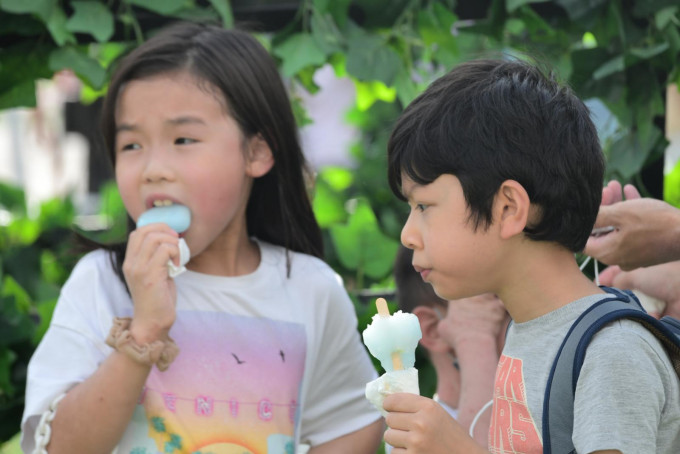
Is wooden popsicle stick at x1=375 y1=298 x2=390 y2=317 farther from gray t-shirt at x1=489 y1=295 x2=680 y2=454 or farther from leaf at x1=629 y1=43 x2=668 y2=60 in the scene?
leaf at x1=629 y1=43 x2=668 y2=60

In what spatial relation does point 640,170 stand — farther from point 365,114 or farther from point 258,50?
point 365,114

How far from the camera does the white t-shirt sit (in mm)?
1872

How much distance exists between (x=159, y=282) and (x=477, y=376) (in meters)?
0.74

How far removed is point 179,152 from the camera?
192 cm

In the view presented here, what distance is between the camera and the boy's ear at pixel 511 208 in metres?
1.42

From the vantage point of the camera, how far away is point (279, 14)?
2.62 m

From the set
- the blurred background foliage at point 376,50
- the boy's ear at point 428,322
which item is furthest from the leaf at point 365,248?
the boy's ear at point 428,322

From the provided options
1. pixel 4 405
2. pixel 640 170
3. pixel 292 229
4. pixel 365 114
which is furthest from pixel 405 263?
→ pixel 365 114

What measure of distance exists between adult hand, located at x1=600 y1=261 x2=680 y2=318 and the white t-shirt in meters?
0.63

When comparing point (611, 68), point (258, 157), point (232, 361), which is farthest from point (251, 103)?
point (611, 68)

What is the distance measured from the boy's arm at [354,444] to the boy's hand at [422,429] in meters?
0.73

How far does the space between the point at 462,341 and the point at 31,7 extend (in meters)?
1.34

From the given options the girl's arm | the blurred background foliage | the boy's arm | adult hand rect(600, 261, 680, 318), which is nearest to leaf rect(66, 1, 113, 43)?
the blurred background foliage

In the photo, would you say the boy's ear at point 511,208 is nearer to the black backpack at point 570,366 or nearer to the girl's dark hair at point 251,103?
the black backpack at point 570,366
